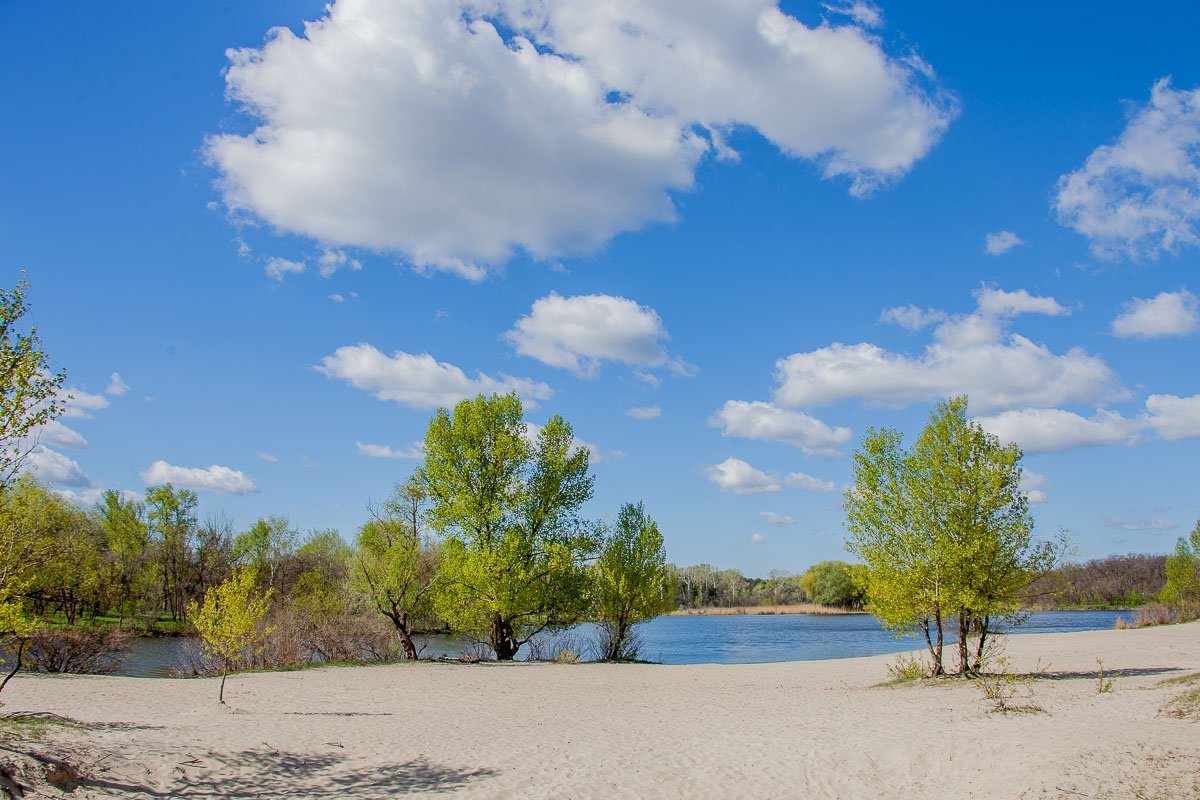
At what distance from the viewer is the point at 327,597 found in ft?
126

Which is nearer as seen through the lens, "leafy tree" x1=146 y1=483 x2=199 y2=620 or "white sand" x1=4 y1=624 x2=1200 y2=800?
"white sand" x1=4 y1=624 x2=1200 y2=800

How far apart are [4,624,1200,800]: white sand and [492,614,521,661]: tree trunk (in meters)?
8.52

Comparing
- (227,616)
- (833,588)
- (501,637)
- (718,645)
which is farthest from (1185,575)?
(227,616)

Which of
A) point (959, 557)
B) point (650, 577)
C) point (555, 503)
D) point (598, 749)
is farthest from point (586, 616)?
point (598, 749)

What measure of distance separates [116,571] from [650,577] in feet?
124

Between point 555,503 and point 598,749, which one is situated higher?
point 555,503

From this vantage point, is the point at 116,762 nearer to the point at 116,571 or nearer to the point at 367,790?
the point at 367,790

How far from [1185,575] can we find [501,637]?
54.7 metres

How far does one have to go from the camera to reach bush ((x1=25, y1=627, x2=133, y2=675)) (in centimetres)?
2514

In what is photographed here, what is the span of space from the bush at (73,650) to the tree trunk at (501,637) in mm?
14621

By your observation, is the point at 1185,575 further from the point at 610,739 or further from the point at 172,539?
the point at 172,539

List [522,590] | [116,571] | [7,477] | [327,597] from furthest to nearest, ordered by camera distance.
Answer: [116,571] < [327,597] < [522,590] < [7,477]

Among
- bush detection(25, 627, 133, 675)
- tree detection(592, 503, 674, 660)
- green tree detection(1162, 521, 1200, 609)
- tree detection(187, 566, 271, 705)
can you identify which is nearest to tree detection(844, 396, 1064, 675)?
tree detection(592, 503, 674, 660)

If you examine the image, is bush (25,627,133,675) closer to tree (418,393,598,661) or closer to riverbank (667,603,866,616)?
tree (418,393,598,661)
